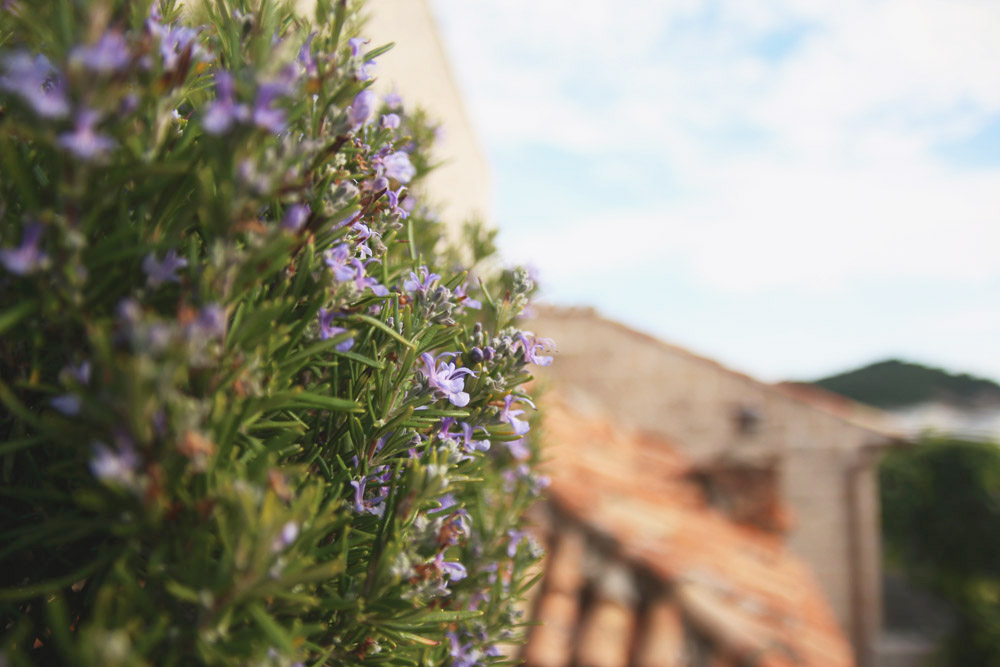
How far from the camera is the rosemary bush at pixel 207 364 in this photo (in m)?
0.68

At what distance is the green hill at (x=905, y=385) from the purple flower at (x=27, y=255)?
38900mm

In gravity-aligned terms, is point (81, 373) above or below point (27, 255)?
below

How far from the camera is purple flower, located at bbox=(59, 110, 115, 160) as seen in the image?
65cm

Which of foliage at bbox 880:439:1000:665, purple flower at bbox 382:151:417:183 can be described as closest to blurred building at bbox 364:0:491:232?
purple flower at bbox 382:151:417:183

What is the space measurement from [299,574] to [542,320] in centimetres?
871

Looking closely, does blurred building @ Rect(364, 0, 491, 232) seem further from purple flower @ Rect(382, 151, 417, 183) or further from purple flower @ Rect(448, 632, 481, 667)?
purple flower @ Rect(448, 632, 481, 667)

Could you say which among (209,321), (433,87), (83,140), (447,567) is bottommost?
(447,567)

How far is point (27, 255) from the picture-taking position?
0.70 metres

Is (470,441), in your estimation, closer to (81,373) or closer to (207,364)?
(207,364)

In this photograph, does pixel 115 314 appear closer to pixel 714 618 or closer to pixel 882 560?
pixel 714 618

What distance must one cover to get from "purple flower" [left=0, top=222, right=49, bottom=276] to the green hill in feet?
128

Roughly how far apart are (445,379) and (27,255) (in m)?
0.60

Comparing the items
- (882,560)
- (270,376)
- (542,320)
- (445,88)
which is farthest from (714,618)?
(882,560)

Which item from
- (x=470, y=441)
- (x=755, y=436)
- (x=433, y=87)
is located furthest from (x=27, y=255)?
(x=755, y=436)
